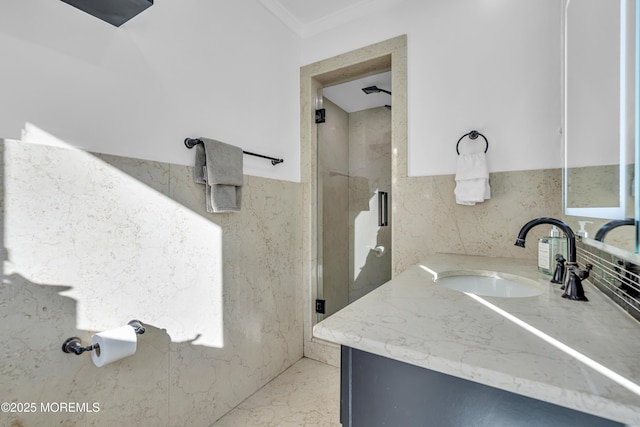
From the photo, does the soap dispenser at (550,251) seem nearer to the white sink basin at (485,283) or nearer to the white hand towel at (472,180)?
the white sink basin at (485,283)

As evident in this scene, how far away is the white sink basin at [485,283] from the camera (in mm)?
1153

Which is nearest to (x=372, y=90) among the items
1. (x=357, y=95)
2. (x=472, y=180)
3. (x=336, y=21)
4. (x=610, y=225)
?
(x=357, y=95)

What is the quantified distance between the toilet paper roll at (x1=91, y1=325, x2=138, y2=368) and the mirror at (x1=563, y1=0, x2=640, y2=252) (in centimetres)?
148

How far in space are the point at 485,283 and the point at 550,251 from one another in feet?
0.87

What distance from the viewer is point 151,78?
4.12 feet

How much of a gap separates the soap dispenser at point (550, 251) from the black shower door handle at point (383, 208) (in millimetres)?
1143

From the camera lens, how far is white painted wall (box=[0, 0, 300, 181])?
92 centimetres

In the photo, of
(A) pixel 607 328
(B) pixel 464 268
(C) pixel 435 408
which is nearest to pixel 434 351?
(C) pixel 435 408

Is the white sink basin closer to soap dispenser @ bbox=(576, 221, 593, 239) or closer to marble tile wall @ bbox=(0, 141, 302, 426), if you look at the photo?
soap dispenser @ bbox=(576, 221, 593, 239)

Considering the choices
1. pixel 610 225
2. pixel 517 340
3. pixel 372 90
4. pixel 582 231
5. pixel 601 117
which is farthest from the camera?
pixel 372 90

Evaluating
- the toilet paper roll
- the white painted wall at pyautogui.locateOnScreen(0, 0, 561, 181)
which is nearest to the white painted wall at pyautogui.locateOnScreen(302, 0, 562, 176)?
the white painted wall at pyautogui.locateOnScreen(0, 0, 561, 181)

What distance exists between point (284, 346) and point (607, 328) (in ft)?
5.94

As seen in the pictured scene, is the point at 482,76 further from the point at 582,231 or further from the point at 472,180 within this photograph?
the point at 582,231

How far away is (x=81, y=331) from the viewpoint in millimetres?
1029
